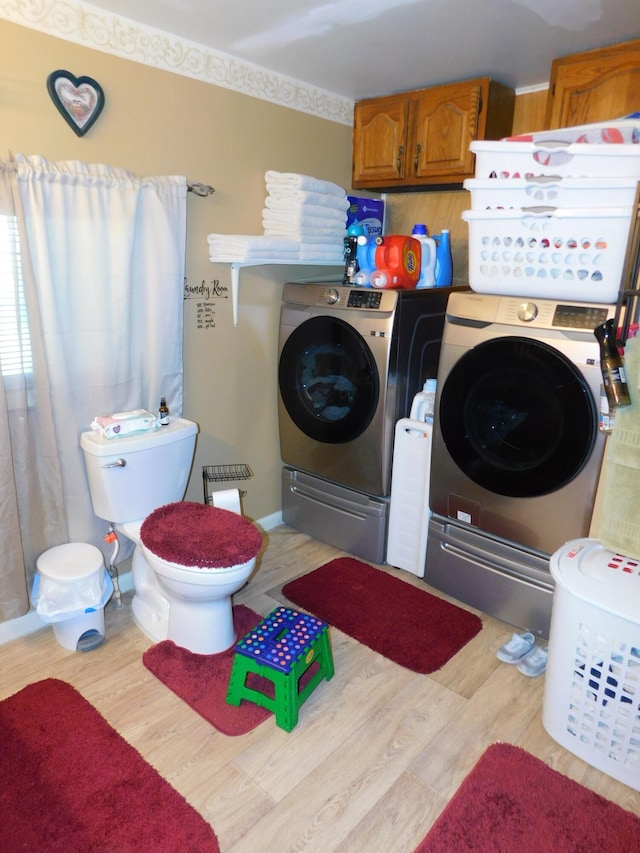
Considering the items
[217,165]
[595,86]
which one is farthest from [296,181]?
[595,86]

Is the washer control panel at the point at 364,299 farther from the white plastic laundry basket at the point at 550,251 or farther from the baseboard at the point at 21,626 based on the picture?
the baseboard at the point at 21,626

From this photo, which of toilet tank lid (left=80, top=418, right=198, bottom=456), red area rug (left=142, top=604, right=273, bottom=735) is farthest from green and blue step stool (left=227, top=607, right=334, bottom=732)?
toilet tank lid (left=80, top=418, right=198, bottom=456)

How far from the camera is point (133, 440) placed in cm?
207

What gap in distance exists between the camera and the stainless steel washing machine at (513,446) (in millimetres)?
1843

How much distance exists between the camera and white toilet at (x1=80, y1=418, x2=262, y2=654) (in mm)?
1865

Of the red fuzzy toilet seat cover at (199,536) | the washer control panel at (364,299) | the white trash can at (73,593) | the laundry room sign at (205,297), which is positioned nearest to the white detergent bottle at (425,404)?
the washer control panel at (364,299)

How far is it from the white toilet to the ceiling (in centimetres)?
146

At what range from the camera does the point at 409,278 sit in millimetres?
2455

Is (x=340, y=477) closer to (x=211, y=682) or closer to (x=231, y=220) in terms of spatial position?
(x=211, y=682)

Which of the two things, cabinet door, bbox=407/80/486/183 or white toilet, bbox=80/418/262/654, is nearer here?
white toilet, bbox=80/418/262/654

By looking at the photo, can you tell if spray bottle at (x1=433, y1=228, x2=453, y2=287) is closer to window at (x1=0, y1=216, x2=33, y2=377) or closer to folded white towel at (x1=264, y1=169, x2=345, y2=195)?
folded white towel at (x1=264, y1=169, x2=345, y2=195)

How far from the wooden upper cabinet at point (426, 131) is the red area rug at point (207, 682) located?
7.12ft

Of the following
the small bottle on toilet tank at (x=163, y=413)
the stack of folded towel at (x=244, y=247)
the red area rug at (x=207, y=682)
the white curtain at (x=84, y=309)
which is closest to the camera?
the red area rug at (x=207, y=682)

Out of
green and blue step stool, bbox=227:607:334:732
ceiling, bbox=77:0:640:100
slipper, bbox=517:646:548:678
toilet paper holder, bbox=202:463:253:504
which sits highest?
ceiling, bbox=77:0:640:100
